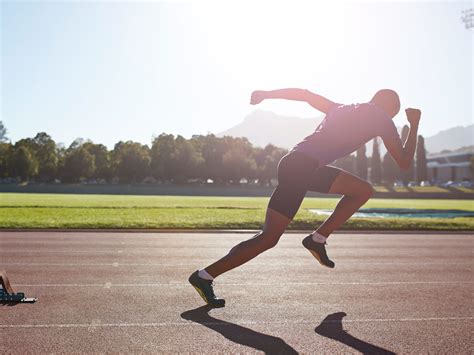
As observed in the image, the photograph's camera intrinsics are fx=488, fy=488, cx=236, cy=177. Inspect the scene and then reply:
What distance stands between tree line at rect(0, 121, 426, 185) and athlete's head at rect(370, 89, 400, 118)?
75.4m

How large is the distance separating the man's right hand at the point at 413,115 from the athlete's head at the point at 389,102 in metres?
0.15

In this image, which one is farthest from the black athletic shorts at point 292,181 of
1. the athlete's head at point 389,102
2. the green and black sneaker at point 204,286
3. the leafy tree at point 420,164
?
the leafy tree at point 420,164

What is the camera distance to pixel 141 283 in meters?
6.48

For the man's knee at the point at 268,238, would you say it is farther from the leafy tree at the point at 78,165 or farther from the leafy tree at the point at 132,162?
the leafy tree at the point at 78,165

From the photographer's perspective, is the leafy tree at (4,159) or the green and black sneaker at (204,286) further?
the leafy tree at (4,159)

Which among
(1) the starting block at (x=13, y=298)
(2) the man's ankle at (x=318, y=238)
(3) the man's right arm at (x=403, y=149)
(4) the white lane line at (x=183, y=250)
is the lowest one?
(4) the white lane line at (x=183, y=250)

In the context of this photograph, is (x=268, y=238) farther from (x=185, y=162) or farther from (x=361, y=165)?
(x=361, y=165)

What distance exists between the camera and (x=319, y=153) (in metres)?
4.60

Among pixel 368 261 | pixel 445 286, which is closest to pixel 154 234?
pixel 368 261

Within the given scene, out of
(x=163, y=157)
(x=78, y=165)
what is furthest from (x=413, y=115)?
(x=78, y=165)

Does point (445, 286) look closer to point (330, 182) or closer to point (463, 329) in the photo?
point (463, 329)

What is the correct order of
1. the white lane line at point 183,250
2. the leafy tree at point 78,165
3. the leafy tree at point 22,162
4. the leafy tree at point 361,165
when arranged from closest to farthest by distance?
the white lane line at point 183,250 < the leafy tree at point 22,162 < the leafy tree at point 78,165 < the leafy tree at point 361,165

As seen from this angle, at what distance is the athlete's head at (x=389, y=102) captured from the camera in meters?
4.76

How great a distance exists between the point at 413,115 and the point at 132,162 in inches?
3125
